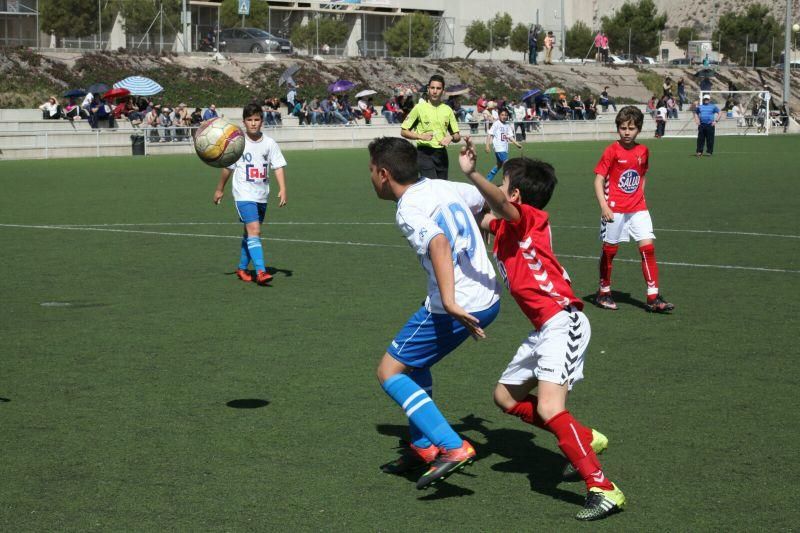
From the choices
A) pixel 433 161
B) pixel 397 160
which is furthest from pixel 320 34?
pixel 397 160

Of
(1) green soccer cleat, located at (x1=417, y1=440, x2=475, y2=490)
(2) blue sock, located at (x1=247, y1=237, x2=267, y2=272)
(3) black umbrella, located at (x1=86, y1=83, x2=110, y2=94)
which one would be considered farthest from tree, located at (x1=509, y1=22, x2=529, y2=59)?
(1) green soccer cleat, located at (x1=417, y1=440, x2=475, y2=490)

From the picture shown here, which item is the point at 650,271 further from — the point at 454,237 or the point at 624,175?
the point at 454,237

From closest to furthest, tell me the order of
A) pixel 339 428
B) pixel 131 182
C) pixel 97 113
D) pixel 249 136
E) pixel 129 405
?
pixel 339 428
pixel 129 405
pixel 249 136
pixel 131 182
pixel 97 113

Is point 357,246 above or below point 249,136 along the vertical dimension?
below

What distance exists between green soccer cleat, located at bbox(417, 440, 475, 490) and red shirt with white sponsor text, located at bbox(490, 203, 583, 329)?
699 millimetres

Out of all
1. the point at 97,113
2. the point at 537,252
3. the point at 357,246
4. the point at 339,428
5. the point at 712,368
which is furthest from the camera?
the point at 97,113

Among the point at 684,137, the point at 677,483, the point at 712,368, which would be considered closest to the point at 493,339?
the point at 712,368

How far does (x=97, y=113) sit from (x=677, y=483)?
120 ft

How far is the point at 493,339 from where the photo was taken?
30.3 feet

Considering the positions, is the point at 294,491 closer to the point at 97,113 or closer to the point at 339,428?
the point at 339,428

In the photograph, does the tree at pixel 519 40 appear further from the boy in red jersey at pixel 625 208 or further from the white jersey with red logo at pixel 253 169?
the boy in red jersey at pixel 625 208

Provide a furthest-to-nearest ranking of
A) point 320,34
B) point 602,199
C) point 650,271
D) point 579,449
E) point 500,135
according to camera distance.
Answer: point 320,34
point 500,135
point 650,271
point 602,199
point 579,449

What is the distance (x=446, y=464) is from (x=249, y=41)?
192 ft

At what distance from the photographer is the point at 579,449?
5219 millimetres
